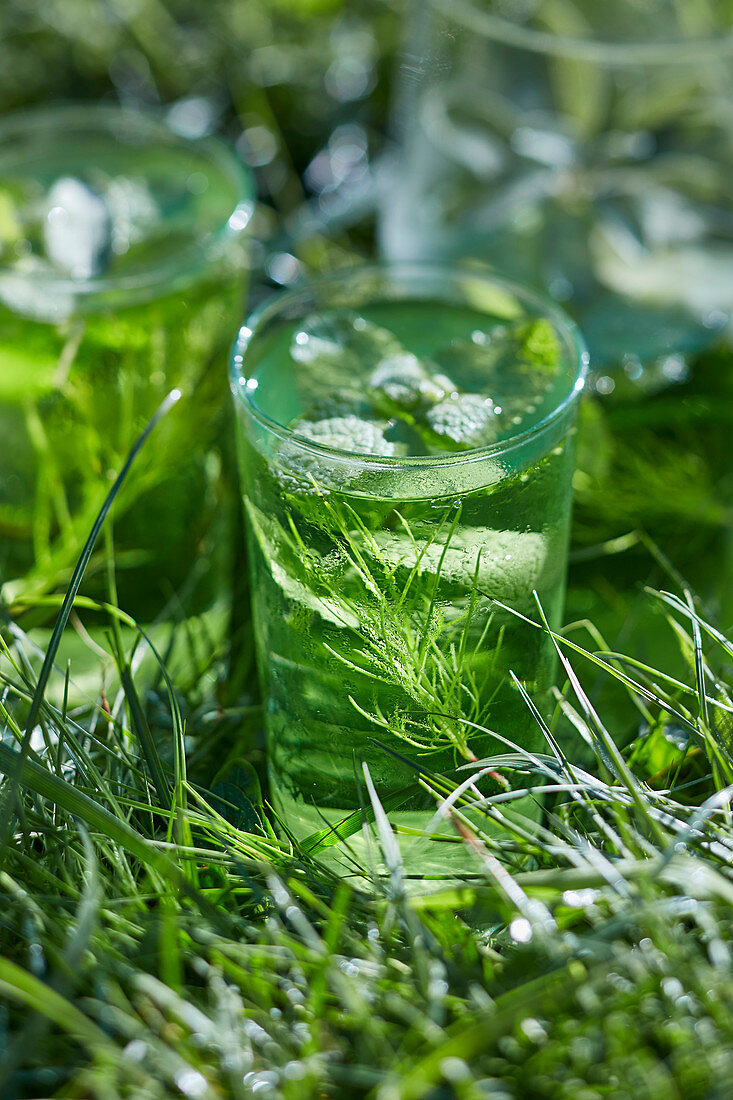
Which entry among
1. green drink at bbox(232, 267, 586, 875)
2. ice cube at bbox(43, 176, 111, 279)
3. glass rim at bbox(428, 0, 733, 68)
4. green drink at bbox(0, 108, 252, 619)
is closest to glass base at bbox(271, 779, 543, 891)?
green drink at bbox(232, 267, 586, 875)

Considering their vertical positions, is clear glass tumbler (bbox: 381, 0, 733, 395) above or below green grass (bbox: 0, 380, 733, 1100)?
above

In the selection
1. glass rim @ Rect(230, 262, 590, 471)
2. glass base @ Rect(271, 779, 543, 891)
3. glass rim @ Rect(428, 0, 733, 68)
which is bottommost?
glass base @ Rect(271, 779, 543, 891)

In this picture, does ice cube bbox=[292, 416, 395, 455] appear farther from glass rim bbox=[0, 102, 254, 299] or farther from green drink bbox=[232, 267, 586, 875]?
glass rim bbox=[0, 102, 254, 299]

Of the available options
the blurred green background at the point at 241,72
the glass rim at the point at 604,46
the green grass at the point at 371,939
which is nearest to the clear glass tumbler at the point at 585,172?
the glass rim at the point at 604,46

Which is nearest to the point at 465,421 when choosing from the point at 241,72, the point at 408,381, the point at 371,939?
the point at 408,381

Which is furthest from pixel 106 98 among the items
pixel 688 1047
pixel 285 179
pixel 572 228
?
pixel 688 1047

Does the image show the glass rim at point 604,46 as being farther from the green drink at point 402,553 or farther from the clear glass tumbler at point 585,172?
the green drink at point 402,553
